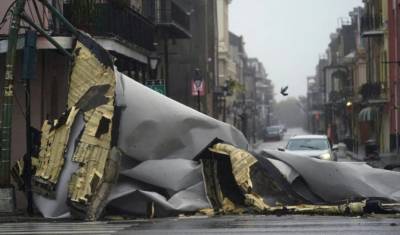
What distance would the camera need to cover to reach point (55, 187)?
51.9ft

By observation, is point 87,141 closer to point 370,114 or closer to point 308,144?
point 308,144

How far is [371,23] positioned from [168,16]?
22627mm

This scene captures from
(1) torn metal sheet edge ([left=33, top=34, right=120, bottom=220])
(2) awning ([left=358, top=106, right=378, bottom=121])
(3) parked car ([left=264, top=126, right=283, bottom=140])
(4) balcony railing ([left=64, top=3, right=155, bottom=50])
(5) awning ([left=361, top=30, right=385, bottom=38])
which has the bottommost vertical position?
(3) parked car ([left=264, top=126, right=283, bottom=140])

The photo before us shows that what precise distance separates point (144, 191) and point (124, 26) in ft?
40.4

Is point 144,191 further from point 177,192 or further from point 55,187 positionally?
point 55,187

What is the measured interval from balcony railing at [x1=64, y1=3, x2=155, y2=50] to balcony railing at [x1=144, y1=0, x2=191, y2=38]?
4.98 m

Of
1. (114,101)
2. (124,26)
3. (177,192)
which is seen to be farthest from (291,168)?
(124,26)

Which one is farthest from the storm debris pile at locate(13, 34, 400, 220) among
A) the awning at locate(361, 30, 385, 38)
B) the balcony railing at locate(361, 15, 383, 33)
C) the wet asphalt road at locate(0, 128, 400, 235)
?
the balcony railing at locate(361, 15, 383, 33)

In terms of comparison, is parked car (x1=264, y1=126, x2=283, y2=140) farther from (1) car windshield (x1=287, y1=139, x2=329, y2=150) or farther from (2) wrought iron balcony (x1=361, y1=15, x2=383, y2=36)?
(1) car windshield (x1=287, y1=139, x2=329, y2=150)

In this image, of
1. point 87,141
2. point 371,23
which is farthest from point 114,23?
point 371,23

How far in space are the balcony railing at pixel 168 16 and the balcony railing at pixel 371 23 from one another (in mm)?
17993

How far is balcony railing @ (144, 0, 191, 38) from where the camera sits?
36.8 m

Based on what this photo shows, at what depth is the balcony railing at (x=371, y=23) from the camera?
175 ft

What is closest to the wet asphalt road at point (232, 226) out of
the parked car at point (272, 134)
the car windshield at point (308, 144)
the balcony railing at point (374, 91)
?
the car windshield at point (308, 144)
